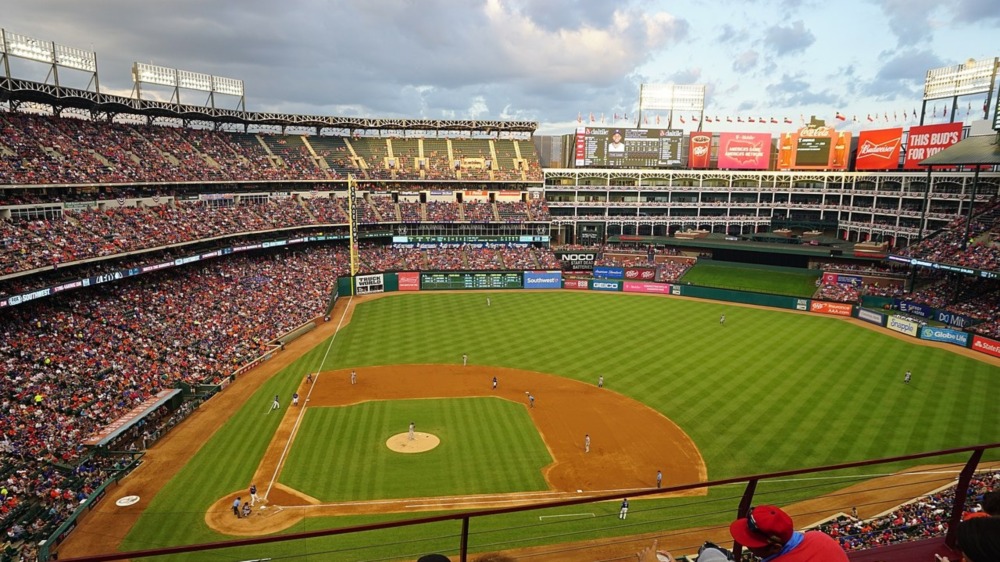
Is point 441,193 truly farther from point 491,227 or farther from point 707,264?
point 707,264

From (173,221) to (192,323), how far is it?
482 inches

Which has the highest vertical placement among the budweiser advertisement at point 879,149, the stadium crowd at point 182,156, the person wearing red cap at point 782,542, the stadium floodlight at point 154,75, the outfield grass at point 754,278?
the stadium floodlight at point 154,75

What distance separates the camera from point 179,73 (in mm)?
60406

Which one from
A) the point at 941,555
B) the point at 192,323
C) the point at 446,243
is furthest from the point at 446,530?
the point at 446,243

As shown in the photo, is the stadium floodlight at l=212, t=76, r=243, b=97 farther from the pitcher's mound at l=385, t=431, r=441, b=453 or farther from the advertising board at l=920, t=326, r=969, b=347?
the advertising board at l=920, t=326, r=969, b=347

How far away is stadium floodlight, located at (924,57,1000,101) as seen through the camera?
63781mm

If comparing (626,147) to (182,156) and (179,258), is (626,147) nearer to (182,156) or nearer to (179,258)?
(182,156)

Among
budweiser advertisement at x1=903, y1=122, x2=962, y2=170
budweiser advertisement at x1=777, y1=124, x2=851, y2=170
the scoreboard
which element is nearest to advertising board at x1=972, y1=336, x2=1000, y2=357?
budweiser advertisement at x1=903, y1=122, x2=962, y2=170

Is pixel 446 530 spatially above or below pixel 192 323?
below

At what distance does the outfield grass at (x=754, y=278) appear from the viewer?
63812 mm

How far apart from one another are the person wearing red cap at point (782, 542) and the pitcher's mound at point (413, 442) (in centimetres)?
2525

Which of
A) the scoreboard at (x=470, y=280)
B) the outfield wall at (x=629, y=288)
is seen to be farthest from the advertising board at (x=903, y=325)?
the scoreboard at (x=470, y=280)

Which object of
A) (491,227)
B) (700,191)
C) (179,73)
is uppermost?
(179,73)

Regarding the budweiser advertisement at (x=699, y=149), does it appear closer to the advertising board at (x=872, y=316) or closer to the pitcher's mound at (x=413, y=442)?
the advertising board at (x=872, y=316)
